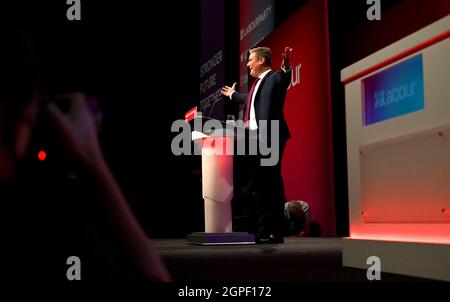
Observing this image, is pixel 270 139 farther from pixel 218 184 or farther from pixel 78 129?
pixel 78 129

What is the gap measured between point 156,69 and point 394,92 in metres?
4.97

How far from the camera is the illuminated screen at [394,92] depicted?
174cm

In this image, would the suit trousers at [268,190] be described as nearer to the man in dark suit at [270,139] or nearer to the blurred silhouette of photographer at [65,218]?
the man in dark suit at [270,139]

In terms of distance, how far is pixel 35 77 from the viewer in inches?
16.3

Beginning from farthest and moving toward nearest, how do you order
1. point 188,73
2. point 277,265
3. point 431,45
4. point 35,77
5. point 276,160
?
1. point 188,73
2. point 276,160
3. point 277,265
4. point 431,45
5. point 35,77

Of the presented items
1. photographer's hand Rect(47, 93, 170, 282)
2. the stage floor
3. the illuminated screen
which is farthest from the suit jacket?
photographer's hand Rect(47, 93, 170, 282)

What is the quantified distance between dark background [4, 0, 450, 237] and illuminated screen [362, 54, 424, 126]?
2.41 metres

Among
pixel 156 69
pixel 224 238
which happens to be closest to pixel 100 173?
pixel 224 238

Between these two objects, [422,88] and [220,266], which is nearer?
[422,88]

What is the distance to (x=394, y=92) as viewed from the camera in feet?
6.09

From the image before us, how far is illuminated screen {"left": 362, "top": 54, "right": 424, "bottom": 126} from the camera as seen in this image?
1.74 m
